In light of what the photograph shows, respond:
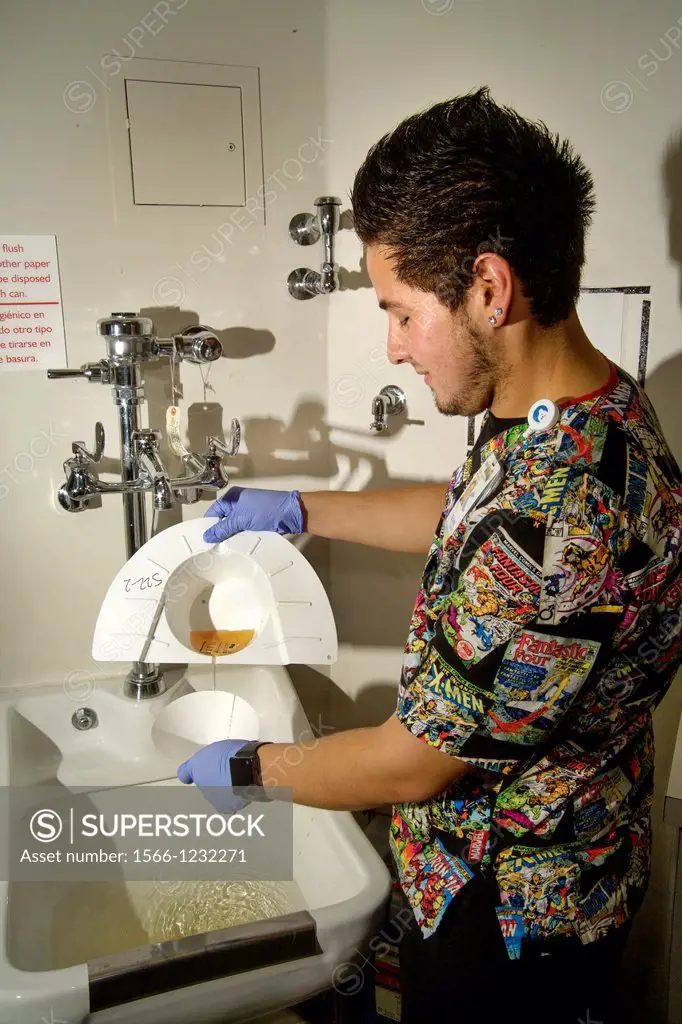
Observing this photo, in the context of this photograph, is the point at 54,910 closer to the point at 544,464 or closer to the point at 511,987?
the point at 511,987

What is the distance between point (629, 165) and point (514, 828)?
3.02ft

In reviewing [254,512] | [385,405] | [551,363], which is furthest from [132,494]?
[551,363]

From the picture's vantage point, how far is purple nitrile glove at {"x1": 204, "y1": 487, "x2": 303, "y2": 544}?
1.04 meters

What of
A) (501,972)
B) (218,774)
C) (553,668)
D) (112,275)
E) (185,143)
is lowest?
(501,972)

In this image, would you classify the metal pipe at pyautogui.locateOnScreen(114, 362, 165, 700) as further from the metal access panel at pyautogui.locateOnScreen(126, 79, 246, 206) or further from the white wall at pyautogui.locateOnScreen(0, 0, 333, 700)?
the metal access panel at pyautogui.locateOnScreen(126, 79, 246, 206)

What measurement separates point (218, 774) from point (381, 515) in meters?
0.46

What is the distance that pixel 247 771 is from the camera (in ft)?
2.67

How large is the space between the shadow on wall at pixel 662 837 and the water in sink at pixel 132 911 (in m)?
0.63

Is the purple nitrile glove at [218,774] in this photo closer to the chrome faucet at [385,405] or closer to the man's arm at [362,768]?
the man's arm at [362,768]

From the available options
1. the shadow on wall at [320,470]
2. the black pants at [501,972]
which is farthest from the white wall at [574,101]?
the black pants at [501,972]

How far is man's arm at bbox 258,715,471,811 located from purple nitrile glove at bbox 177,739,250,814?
0.04 m

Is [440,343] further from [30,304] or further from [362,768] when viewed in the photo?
[30,304]

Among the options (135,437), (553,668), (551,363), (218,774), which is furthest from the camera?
(135,437)

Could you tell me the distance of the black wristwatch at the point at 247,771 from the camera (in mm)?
813
